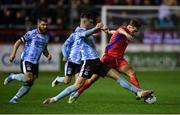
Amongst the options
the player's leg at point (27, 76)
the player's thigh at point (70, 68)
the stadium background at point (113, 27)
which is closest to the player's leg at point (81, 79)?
the player's leg at point (27, 76)

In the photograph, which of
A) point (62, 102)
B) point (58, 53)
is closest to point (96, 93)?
point (62, 102)

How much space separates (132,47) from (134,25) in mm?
14306

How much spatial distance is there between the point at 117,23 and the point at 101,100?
13.5 metres

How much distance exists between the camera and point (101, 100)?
17156mm

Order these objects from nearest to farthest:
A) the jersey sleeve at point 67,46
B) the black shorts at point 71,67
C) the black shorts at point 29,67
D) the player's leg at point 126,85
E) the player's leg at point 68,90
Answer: the player's leg at point 68,90
the player's leg at point 126,85
the black shorts at point 29,67
the jersey sleeve at point 67,46
the black shorts at point 71,67

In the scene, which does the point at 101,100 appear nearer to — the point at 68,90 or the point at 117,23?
the point at 68,90

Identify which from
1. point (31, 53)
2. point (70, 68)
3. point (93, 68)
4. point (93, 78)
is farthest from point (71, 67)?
point (93, 68)

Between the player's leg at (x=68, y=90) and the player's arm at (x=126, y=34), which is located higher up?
the player's arm at (x=126, y=34)

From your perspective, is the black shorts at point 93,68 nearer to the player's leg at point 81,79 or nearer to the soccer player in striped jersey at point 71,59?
the player's leg at point 81,79

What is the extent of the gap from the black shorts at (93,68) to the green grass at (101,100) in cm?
68

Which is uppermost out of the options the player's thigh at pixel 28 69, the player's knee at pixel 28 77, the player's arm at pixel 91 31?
the player's arm at pixel 91 31

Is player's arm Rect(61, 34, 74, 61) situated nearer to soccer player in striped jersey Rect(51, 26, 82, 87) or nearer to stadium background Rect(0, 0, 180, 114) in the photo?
soccer player in striped jersey Rect(51, 26, 82, 87)

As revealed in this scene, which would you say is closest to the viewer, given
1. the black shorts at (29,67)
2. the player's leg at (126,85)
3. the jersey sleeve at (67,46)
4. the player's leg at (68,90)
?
the player's leg at (68,90)

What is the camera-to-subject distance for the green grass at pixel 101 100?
1436cm
